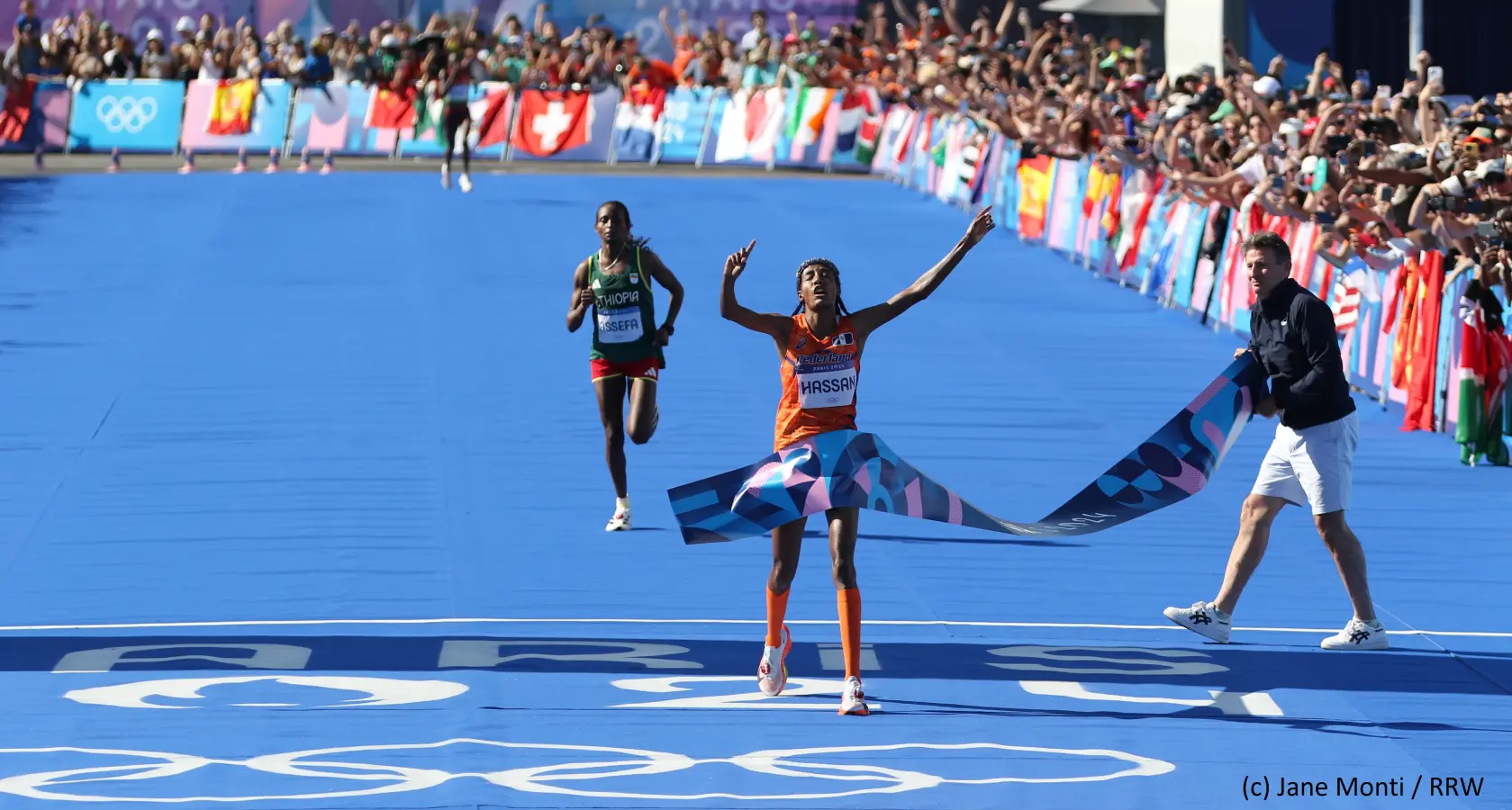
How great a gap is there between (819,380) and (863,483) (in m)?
0.46

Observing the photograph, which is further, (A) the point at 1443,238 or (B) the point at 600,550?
(A) the point at 1443,238

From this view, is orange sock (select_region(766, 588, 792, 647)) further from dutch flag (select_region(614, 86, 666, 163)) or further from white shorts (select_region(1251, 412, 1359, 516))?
dutch flag (select_region(614, 86, 666, 163))

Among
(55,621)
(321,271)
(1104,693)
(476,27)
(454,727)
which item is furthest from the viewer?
(476,27)

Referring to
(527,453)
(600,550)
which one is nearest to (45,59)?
(527,453)

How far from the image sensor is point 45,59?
43.4 m

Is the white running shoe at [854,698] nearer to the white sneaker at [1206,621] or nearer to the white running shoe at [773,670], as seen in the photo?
the white running shoe at [773,670]

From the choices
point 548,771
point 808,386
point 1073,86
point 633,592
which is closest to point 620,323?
point 633,592

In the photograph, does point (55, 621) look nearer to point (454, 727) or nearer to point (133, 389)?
point (454, 727)

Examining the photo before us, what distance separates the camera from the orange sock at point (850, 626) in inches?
368

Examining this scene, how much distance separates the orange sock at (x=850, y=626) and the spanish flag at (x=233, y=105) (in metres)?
34.5

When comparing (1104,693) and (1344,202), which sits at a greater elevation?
(1344,202)

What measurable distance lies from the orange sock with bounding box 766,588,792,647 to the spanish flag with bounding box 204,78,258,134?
34.2 metres

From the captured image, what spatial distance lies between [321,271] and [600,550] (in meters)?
14.5

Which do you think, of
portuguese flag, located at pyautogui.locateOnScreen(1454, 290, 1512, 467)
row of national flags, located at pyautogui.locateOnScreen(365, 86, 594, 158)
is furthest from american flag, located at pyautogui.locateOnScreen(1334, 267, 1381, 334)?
row of national flags, located at pyautogui.locateOnScreen(365, 86, 594, 158)
